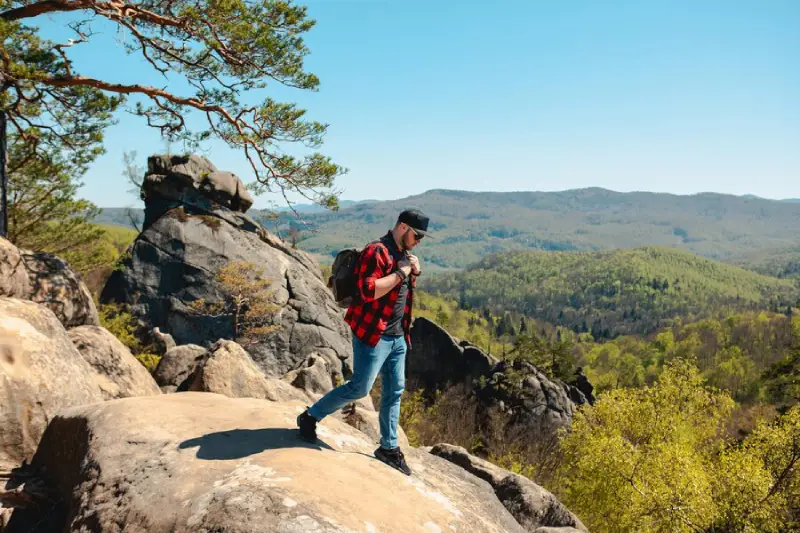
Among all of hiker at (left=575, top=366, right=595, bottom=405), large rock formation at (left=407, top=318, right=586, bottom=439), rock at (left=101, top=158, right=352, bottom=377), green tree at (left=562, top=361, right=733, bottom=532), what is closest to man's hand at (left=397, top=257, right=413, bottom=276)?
green tree at (left=562, top=361, right=733, bottom=532)

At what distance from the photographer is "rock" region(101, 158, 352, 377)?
29.2 metres

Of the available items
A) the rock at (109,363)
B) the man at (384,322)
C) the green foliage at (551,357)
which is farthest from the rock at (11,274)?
the green foliage at (551,357)

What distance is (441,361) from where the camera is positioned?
51750 millimetres

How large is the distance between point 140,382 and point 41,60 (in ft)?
29.2

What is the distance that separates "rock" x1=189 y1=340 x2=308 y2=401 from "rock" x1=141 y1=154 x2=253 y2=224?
22840 mm

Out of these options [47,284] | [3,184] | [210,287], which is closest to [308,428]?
[47,284]

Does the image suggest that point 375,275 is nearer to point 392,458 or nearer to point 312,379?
point 392,458

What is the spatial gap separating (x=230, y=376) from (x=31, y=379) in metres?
5.21

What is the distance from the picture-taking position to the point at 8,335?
22.8ft

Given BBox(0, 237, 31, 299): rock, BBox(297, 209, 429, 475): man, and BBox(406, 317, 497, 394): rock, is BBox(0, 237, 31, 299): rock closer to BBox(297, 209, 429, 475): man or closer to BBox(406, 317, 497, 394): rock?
BBox(297, 209, 429, 475): man

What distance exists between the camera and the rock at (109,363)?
10.2 meters

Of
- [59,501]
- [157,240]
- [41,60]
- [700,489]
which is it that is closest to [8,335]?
[59,501]

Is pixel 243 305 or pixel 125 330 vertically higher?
pixel 243 305

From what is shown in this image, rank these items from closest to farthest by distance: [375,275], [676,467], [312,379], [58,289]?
1. [375,275]
2. [58,289]
3. [312,379]
4. [676,467]
